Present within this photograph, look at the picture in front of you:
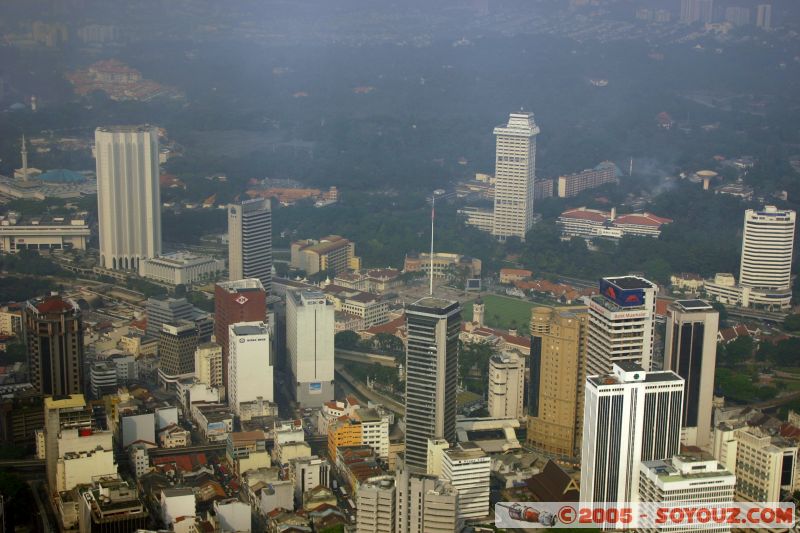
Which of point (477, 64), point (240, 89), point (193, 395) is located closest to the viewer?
point (193, 395)

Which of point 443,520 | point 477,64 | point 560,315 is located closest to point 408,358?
point 560,315

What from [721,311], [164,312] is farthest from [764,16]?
[164,312]

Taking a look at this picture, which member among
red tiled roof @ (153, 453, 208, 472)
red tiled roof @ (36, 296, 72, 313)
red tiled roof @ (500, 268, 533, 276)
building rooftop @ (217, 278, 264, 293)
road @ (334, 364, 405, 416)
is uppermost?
red tiled roof @ (36, 296, 72, 313)

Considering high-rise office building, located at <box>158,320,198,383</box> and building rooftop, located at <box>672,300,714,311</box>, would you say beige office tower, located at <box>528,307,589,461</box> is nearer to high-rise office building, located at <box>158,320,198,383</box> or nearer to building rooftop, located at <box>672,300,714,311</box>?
building rooftop, located at <box>672,300,714,311</box>

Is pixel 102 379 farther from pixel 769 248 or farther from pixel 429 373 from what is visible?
pixel 769 248

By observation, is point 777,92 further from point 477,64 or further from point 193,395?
point 193,395

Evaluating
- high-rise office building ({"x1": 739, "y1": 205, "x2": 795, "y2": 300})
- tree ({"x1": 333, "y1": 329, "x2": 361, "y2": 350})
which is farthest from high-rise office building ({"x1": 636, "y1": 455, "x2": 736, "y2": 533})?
high-rise office building ({"x1": 739, "y1": 205, "x2": 795, "y2": 300})

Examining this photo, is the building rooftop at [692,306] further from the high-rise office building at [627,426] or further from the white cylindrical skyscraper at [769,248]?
the white cylindrical skyscraper at [769,248]
